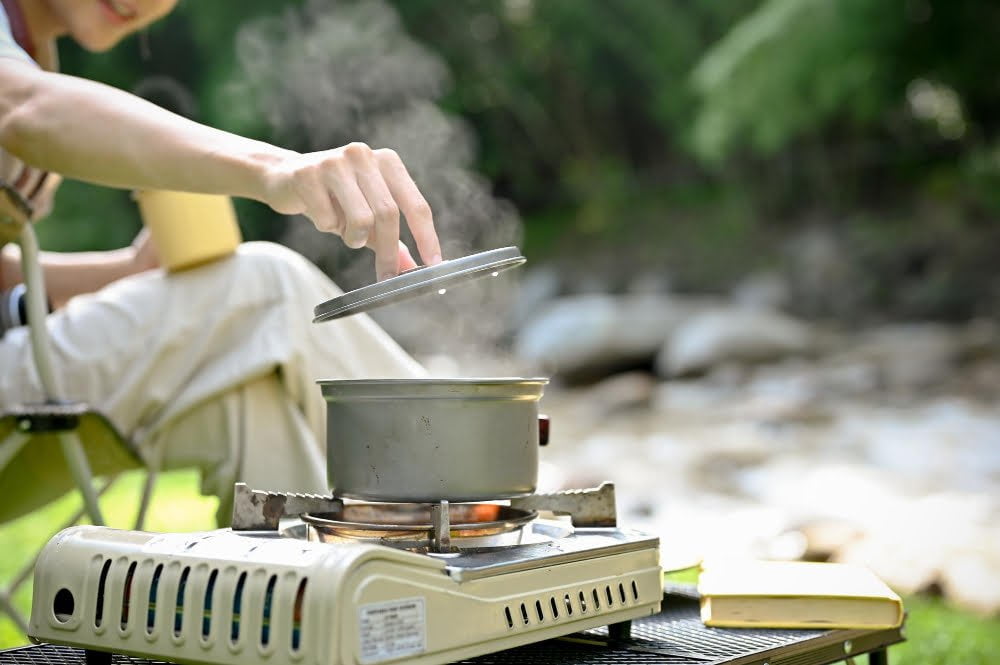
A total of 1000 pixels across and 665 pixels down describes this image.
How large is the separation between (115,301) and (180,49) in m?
12.9

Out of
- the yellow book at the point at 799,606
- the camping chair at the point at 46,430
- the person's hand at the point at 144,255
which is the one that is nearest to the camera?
the yellow book at the point at 799,606

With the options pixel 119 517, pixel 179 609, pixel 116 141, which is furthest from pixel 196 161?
pixel 119 517

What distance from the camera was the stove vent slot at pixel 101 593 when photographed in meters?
1.00

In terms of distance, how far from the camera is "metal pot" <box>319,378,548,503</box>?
105 cm

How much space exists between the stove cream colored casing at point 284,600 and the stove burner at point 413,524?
10 cm

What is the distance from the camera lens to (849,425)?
6691 millimetres

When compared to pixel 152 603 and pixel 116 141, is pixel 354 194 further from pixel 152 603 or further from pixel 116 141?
pixel 152 603

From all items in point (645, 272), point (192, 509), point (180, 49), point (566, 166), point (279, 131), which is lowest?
point (192, 509)

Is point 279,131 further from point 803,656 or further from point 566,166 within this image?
point 566,166

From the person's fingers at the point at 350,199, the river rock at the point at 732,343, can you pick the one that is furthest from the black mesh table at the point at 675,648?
the river rock at the point at 732,343

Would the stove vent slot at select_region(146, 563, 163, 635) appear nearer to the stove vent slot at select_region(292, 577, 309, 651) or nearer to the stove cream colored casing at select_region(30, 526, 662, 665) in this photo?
the stove cream colored casing at select_region(30, 526, 662, 665)

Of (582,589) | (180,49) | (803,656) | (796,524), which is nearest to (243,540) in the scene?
(582,589)

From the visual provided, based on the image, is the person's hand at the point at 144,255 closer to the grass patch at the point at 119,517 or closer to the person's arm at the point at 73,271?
the person's arm at the point at 73,271

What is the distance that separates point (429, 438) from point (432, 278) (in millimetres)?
163
